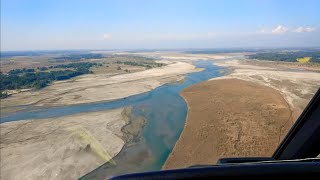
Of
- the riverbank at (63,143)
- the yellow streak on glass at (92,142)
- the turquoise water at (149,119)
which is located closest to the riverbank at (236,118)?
the turquoise water at (149,119)

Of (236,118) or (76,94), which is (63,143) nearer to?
(236,118)

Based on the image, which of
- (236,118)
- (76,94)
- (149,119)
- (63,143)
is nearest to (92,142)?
(63,143)

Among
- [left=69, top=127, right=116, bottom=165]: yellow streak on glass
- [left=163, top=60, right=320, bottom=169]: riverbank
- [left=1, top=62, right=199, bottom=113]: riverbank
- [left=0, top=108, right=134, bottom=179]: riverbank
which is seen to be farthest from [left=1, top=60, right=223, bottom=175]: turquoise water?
[left=1, top=62, right=199, bottom=113]: riverbank

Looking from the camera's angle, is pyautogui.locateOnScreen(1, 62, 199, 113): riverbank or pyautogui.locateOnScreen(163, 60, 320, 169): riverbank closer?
pyautogui.locateOnScreen(163, 60, 320, 169): riverbank

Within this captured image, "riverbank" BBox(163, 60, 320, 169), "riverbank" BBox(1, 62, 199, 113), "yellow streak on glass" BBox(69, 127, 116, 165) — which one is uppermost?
"riverbank" BBox(163, 60, 320, 169)

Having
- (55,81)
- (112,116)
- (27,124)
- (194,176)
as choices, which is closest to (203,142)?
(112,116)

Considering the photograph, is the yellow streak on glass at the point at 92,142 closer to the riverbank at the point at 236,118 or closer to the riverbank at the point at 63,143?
the riverbank at the point at 63,143

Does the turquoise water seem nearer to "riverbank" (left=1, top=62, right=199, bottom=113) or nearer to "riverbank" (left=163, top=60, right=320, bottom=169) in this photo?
"riverbank" (left=163, top=60, right=320, bottom=169)
